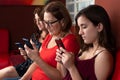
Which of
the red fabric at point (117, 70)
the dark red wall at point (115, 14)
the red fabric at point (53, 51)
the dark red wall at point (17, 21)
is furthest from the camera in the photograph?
the dark red wall at point (17, 21)

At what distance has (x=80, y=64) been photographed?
1.44m

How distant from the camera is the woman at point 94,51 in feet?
4.38

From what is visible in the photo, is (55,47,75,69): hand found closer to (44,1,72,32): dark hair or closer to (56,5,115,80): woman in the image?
(56,5,115,80): woman

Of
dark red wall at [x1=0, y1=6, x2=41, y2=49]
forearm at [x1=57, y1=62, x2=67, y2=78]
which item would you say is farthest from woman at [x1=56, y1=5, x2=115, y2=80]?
dark red wall at [x1=0, y1=6, x2=41, y2=49]

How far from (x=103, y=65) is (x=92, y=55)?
5.3 inches

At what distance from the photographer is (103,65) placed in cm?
132

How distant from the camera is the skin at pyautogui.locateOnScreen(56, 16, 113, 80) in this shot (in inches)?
52.2

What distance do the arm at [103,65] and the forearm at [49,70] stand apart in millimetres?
322

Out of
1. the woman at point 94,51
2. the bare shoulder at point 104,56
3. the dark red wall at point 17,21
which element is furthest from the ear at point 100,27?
the dark red wall at point 17,21

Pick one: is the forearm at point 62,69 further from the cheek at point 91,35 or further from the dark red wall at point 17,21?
the dark red wall at point 17,21

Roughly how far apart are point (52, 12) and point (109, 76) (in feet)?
1.94

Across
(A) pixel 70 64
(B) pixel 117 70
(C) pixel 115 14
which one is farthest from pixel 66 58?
(C) pixel 115 14

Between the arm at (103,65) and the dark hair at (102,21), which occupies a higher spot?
the dark hair at (102,21)

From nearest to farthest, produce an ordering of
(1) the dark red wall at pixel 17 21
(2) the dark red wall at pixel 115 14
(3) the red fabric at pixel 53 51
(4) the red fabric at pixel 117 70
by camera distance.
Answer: (4) the red fabric at pixel 117 70
(2) the dark red wall at pixel 115 14
(3) the red fabric at pixel 53 51
(1) the dark red wall at pixel 17 21
